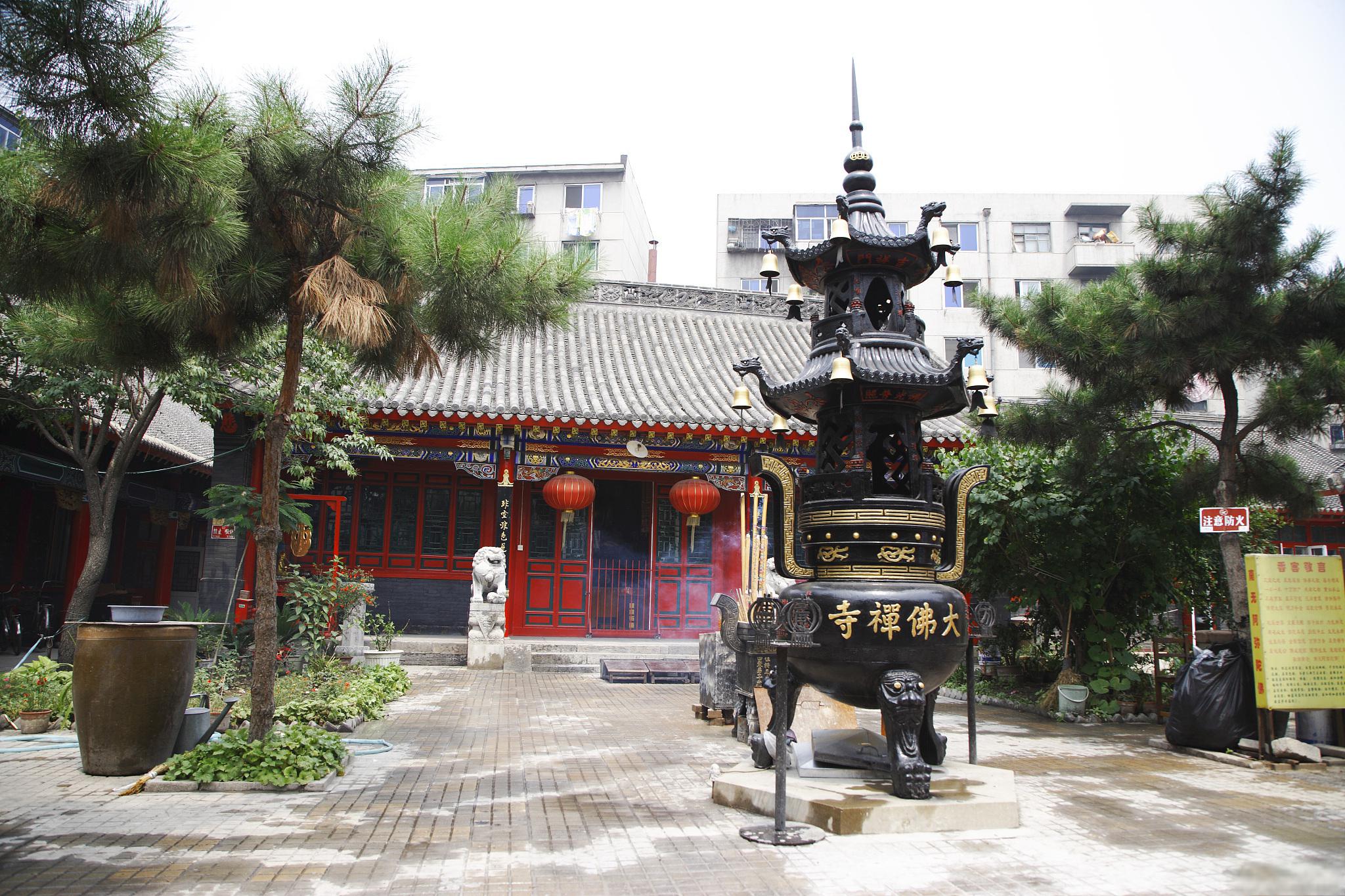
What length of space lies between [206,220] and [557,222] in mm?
26612

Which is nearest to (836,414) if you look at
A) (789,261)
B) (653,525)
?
(789,261)

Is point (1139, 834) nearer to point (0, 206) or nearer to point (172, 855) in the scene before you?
point (172, 855)

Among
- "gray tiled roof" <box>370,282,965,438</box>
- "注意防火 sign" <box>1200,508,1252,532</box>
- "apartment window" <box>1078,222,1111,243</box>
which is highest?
"apartment window" <box>1078,222,1111,243</box>

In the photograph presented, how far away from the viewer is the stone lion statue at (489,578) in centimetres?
1223

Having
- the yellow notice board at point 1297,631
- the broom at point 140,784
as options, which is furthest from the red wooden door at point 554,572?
the yellow notice board at point 1297,631

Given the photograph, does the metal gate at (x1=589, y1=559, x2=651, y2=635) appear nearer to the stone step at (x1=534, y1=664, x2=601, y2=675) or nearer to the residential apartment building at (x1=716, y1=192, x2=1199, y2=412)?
the stone step at (x1=534, y1=664, x2=601, y2=675)

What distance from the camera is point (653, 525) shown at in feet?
47.6

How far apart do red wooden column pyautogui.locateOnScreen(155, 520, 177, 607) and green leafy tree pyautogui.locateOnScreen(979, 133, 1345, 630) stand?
1711 centimetres

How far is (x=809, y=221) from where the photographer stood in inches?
1185

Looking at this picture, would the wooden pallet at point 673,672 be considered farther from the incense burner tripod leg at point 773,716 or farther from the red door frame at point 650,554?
the incense burner tripod leg at point 773,716

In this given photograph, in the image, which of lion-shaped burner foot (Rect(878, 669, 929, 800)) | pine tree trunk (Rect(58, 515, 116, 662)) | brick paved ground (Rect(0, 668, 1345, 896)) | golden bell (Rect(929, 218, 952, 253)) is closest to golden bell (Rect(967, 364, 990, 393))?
golden bell (Rect(929, 218, 952, 253))

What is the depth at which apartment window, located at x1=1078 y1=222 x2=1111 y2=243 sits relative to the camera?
1166 inches

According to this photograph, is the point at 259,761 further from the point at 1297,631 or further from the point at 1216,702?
the point at 1297,631

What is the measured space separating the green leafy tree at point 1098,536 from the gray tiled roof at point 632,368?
292cm
